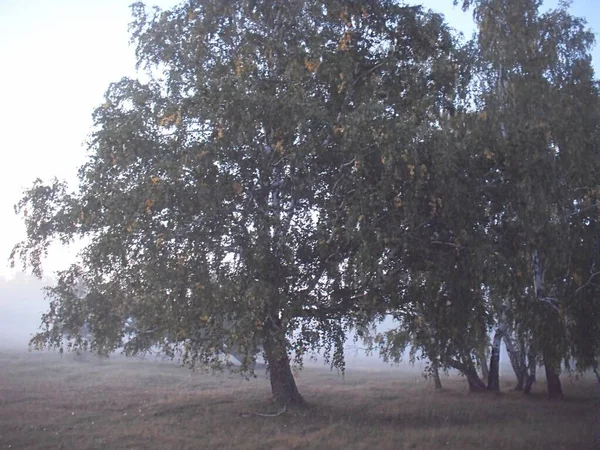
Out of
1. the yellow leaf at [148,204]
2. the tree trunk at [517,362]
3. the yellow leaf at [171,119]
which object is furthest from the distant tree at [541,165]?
the yellow leaf at [148,204]

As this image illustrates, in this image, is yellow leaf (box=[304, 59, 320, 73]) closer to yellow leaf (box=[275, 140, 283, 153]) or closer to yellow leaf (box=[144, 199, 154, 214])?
yellow leaf (box=[275, 140, 283, 153])

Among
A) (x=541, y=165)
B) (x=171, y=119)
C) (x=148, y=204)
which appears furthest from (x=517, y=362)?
(x=171, y=119)

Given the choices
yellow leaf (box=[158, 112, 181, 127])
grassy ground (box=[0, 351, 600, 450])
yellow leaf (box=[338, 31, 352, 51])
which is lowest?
grassy ground (box=[0, 351, 600, 450])

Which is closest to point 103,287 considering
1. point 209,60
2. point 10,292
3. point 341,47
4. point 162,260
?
point 162,260

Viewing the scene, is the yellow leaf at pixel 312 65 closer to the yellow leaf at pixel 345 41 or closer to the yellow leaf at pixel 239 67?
the yellow leaf at pixel 345 41

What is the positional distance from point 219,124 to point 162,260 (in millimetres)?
3647

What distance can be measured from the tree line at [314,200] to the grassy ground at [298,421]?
6.55 ft

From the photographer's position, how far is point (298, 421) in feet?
54.7

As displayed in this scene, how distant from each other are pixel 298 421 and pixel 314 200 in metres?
6.69

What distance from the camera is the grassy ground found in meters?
13.8

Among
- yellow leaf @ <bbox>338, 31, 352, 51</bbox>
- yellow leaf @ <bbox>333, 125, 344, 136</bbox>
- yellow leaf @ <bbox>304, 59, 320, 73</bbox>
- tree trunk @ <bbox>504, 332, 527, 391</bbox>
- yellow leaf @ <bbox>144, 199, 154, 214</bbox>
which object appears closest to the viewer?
yellow leaf @ <bbox>144, 199, 154, 214</bbox>

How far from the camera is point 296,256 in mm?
15211

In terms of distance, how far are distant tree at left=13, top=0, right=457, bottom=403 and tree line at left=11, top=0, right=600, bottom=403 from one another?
59 millimetres

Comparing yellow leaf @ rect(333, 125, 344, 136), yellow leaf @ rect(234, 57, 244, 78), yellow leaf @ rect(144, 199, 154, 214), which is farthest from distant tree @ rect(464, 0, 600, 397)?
yellow leaf @ rect(144, 199, 154, 214)
